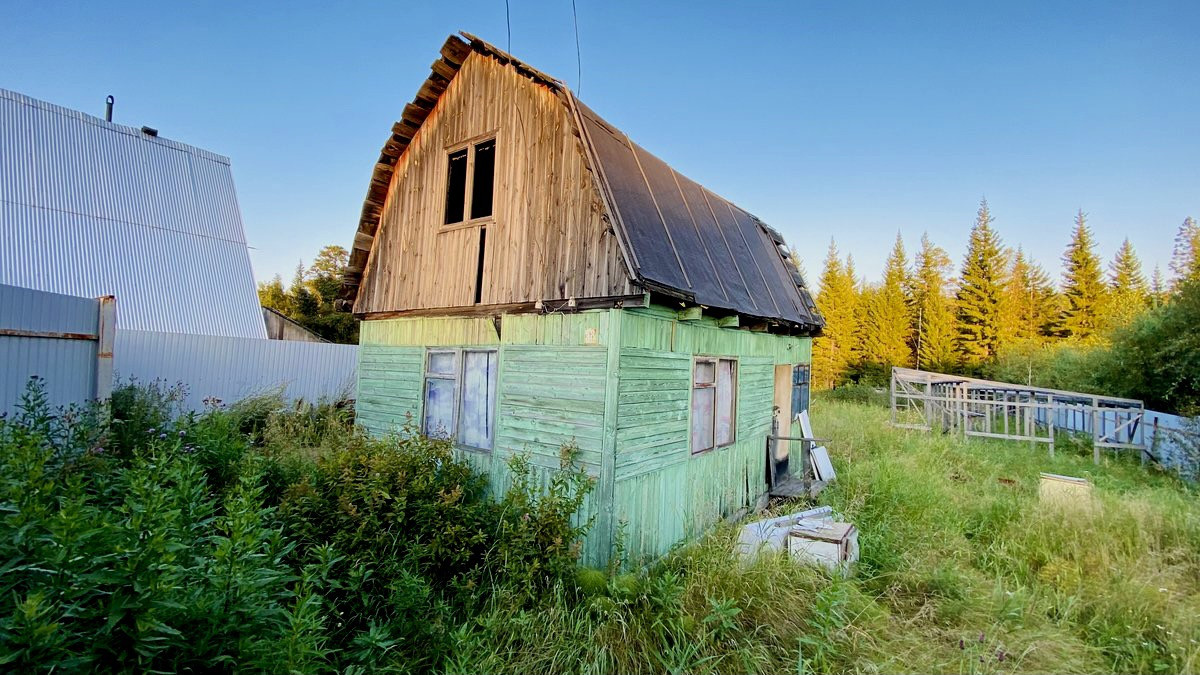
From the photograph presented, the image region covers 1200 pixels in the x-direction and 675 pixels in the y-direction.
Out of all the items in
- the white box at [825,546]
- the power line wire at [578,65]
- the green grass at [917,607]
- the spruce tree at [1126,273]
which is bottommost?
the green grass at [917,607]

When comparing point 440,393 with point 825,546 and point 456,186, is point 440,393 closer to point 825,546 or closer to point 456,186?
point 456,186

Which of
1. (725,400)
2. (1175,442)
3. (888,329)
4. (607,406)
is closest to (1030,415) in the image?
(1175,442)

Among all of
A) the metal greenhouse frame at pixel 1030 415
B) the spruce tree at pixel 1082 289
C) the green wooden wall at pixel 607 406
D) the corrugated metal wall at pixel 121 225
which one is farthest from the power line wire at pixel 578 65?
the spruce tree at pixel 1082 289

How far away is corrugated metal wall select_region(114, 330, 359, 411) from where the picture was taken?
1030 cm

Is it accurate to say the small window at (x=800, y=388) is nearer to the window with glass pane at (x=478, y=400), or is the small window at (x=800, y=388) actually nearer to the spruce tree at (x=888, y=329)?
the window with glass pane at (x=478, y=400)

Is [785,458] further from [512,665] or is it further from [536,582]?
[512,665]

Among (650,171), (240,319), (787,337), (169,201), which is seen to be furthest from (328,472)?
(169,201)

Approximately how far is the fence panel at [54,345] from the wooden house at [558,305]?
3144 millimetres

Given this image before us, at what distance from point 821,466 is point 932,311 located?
1033 inches

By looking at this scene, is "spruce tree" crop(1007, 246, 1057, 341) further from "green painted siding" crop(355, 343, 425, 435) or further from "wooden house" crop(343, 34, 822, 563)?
"green painted siding" crop(355, 343, 425, 435)

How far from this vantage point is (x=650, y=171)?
23.4ft

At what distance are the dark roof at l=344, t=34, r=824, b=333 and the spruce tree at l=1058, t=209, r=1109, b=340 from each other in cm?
2824

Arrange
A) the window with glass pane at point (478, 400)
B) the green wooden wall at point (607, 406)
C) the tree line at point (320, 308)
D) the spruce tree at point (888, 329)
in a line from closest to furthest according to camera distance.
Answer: the green wooden wall at point (607, 406), the window with glass pane at point (478, 400), the tree line at point (320, 308), the spruce tree at point (888, 329)

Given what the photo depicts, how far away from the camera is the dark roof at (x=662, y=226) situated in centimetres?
549
